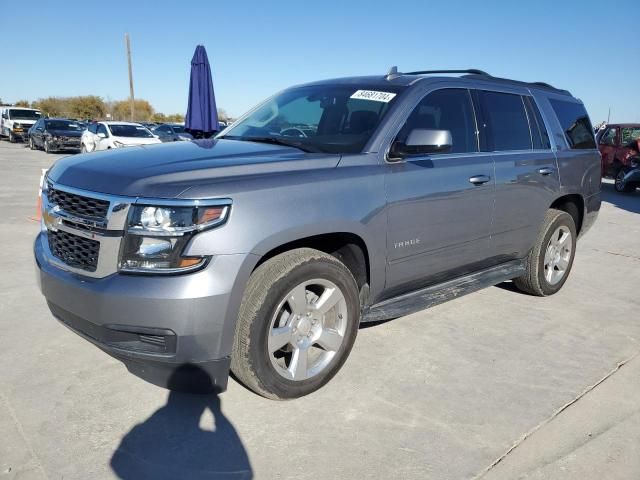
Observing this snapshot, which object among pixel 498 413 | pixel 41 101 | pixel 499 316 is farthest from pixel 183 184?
pixel 41 101

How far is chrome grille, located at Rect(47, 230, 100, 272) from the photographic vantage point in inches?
100

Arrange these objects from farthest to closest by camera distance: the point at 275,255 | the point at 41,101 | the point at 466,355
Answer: the point at 41,101
the point at 466,355
the point at 275,255

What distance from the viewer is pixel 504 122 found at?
14.0 feet

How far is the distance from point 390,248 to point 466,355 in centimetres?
103

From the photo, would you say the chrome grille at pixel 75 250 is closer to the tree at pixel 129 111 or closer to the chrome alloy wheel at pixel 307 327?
the chrome alloy wheel at pixel 307 327

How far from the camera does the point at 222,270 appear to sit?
7.99 feet

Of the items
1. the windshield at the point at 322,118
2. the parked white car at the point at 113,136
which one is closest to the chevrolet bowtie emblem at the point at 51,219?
the windshield at the point at 322,118

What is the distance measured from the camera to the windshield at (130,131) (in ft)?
58.1

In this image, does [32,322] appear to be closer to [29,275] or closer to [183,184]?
[29,275]

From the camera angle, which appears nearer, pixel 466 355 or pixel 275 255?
pixel 275 255

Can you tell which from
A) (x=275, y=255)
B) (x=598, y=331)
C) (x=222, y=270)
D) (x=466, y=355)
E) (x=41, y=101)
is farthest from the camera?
(x=41, y=101)

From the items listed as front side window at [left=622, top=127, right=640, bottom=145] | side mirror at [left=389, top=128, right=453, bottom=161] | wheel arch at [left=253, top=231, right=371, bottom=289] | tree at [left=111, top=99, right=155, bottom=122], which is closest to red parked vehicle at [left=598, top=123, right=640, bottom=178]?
front side window at [left=622, top=127, right=640, bottom=145]

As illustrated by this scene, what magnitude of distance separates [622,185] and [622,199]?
1165 millimetres

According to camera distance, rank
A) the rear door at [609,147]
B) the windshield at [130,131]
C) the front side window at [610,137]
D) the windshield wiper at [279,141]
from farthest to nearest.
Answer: the windshield at [130,131] < the front side window at [610,137] < the rear door at [609,147] < the windshield wiper at [279,141]
